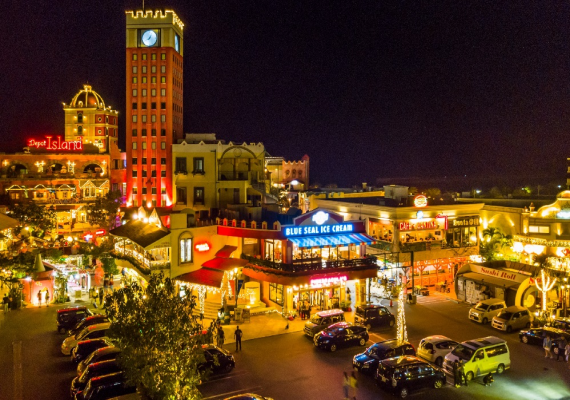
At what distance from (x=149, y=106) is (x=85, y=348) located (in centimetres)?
6375

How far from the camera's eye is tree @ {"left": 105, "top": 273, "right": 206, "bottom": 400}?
1402cm

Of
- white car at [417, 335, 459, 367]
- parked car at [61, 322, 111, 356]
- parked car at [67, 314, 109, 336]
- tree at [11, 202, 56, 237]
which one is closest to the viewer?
white car at [417, 335, 459, 367]

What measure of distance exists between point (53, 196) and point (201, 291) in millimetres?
46012

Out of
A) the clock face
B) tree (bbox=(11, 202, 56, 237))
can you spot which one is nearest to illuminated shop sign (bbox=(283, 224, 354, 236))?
tree (bbox=(11, 202, 56, 237))

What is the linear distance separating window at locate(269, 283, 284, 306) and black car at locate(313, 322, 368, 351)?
26.5 feet

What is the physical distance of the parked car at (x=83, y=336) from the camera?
25906 mm

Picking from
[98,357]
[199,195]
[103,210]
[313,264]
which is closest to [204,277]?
[313,264]

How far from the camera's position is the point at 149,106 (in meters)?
81.4

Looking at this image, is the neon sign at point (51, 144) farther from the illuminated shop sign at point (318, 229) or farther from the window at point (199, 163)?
the illuminated shop sign at point (318, 229)

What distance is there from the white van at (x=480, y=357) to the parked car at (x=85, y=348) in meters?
18.6

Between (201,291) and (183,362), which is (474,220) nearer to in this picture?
(201,291)

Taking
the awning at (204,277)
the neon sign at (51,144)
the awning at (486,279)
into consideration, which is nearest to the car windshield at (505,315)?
the awning at (486,279)

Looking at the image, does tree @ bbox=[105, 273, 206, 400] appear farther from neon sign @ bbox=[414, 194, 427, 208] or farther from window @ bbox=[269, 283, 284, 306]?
neon sign @ bbox=[414, 194, 427, 208]

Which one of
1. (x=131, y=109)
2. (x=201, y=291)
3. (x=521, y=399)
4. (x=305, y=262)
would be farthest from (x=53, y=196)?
(x=521, y=399)
